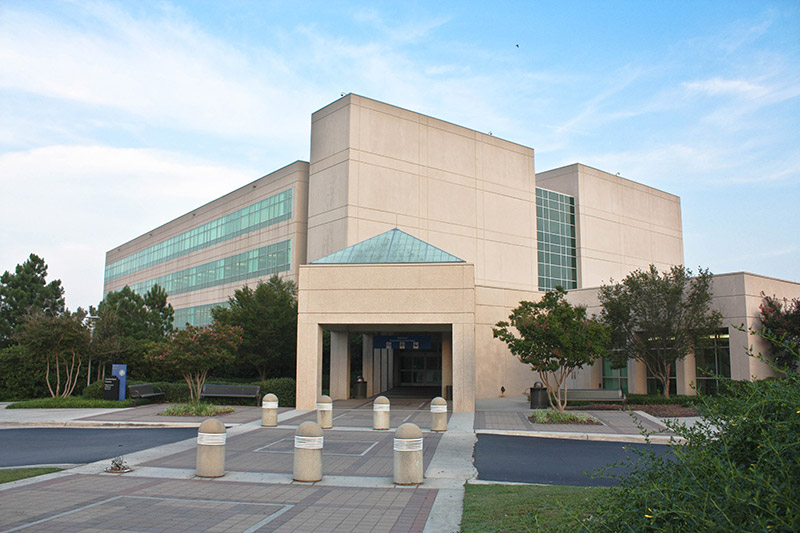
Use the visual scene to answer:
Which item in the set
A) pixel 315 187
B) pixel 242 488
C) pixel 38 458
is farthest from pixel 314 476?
pixel 315 187

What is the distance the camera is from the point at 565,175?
2067 inches

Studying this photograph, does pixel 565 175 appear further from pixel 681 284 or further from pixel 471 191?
pixel 681 284

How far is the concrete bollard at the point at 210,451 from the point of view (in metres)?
11.1

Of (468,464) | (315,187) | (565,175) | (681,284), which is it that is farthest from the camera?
(565,175)

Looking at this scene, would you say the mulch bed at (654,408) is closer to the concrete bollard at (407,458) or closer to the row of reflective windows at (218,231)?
the concrete bollard at (407,458)

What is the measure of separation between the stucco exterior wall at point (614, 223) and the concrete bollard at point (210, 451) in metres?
43.3

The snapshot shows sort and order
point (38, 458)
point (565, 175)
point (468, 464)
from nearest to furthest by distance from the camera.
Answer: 1. point (468, 464)
2. point (38, 458)
3. point (565, 175)

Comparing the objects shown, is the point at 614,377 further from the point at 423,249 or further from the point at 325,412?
the point at 325,412

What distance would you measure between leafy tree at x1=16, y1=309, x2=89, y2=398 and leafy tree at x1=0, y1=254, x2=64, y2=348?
41.0 feet

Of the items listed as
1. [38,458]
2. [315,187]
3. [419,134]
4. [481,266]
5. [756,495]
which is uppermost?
[419,134]

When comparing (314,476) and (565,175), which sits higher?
(565,175)

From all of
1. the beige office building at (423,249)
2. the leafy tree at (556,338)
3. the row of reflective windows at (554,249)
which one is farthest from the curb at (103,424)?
the row of reflective windows at (554,249)

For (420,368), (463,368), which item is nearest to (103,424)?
(463,368)

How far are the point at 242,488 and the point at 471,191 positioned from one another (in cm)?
3524
